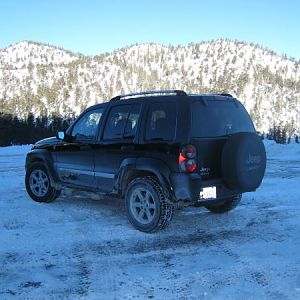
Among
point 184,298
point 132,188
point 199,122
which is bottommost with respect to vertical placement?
point 184,298

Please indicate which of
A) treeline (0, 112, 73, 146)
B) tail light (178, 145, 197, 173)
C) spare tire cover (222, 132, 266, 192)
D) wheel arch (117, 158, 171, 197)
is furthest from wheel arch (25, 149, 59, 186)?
treeline (0, 112, 73, 146)

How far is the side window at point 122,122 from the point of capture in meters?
6.47

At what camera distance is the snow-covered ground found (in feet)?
13.5

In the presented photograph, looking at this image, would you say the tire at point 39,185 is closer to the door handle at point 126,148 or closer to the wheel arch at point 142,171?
the wheel arch at point 142,171

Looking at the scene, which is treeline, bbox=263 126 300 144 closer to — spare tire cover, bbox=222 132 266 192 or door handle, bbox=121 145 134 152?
spare tire cover, bbox=222 132 266 192

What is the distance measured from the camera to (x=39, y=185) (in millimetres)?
8289

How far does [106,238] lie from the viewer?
5836 mm

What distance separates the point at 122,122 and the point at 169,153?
4.05 feet

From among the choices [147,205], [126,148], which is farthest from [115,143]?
[147,205]

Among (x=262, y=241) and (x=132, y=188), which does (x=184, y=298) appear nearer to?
(x=262, y=241)

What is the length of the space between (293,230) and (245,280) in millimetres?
2134

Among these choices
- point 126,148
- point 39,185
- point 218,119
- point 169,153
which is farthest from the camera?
point 39,185

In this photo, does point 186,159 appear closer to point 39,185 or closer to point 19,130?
point 39,185

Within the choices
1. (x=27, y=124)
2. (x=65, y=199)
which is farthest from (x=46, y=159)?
(x=27, y=124)
